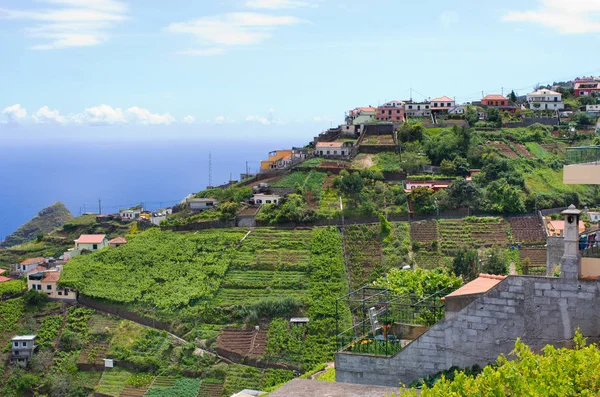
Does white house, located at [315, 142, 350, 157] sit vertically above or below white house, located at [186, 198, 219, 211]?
above

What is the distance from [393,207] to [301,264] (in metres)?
7.78

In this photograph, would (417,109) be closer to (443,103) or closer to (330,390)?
(443,103)

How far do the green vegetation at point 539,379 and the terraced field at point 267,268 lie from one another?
2375 cm

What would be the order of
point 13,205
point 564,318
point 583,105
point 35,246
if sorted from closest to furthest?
point 564,318 → point 35,246 → point 583,105 → point 13,205

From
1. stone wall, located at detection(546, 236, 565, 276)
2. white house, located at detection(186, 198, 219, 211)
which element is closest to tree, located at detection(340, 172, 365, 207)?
white house, located at detection(186, 198, 219, 211)

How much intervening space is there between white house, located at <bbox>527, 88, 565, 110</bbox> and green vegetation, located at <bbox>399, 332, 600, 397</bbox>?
5342cm

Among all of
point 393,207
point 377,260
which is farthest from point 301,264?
point 393,207

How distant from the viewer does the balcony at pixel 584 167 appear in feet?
42.0

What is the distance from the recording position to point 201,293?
34.4m

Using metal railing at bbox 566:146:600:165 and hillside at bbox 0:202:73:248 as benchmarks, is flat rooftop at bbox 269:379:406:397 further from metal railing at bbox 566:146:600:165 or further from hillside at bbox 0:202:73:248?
hillside at bbox 0:202:73:248

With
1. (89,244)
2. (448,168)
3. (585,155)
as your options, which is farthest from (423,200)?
(585,155)

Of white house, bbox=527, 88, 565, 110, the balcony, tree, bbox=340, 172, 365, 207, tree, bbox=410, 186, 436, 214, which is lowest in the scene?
tree, bbox=410, 186, 436, 214

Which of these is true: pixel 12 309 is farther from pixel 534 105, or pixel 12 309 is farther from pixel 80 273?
pixel 534 105

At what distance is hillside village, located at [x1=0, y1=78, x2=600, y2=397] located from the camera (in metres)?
28.7
